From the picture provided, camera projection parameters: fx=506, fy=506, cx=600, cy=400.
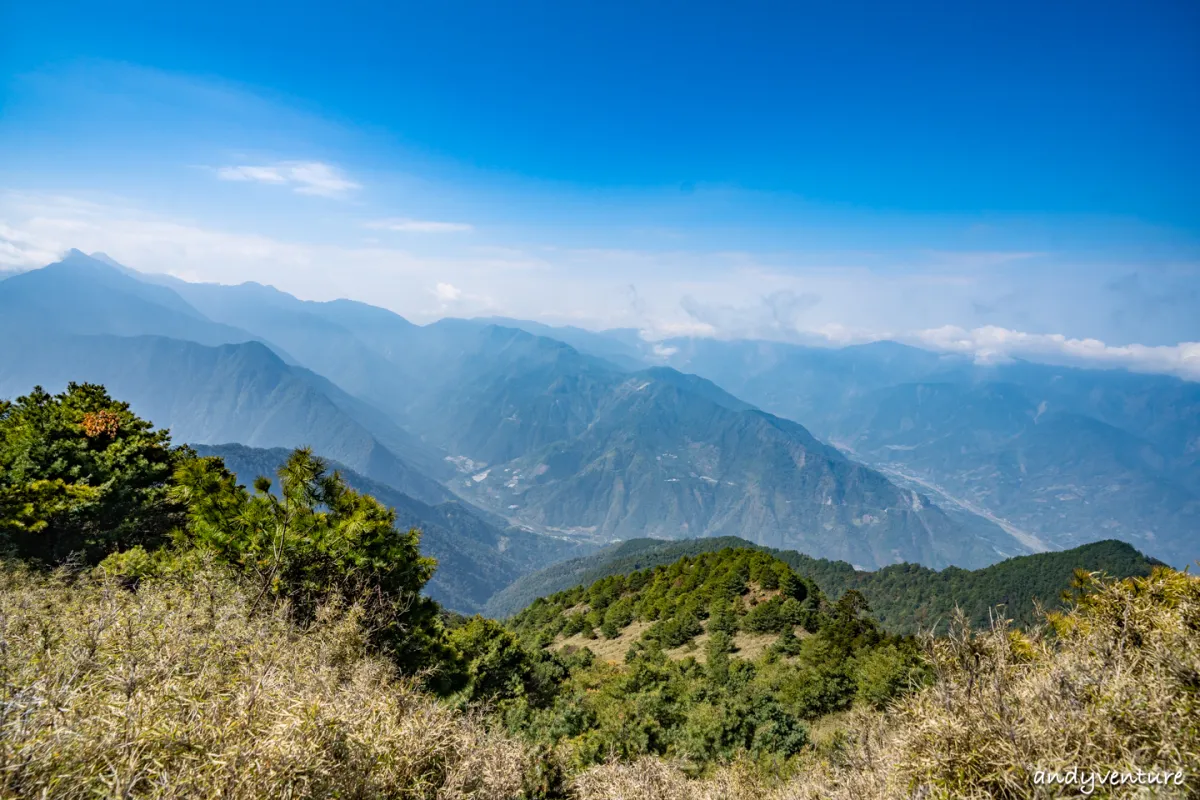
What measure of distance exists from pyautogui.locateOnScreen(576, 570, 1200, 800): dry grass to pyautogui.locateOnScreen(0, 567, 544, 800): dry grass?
4.65 meters

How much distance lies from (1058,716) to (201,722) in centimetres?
1026

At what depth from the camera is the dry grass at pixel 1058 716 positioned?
5.84 metres

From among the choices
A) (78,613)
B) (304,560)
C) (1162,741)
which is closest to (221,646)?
(78,613)

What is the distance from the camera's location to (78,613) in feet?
34.1

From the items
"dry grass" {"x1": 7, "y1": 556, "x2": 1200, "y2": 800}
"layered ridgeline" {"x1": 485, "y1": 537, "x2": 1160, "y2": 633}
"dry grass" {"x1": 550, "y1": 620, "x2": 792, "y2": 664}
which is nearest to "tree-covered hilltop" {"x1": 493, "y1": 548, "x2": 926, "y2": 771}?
"dry grass" {"x1": 550, "y1": 620, "x2": 792, "y2": 664}

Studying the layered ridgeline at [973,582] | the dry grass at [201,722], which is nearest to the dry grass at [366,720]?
the dry grass at [201,722]

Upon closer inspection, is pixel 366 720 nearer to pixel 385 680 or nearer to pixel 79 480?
pixel 385 680

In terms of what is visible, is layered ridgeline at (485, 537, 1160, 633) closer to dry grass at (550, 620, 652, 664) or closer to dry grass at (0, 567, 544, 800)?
dry grass at (550, 620, 652, 664)

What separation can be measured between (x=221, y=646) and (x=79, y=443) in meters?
26.0

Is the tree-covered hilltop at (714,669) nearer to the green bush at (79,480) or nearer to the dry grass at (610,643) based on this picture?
the dry grass at (610,643)

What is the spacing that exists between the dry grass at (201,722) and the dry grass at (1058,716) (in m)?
4.65

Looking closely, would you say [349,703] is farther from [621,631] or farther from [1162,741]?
[621,631]

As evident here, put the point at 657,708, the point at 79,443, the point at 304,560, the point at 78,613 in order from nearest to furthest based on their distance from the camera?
the point at 78,613 → the point at 304,560 → the point at 657,708 → the point at 79,443

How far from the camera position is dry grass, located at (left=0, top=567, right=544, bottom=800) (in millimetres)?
4812
